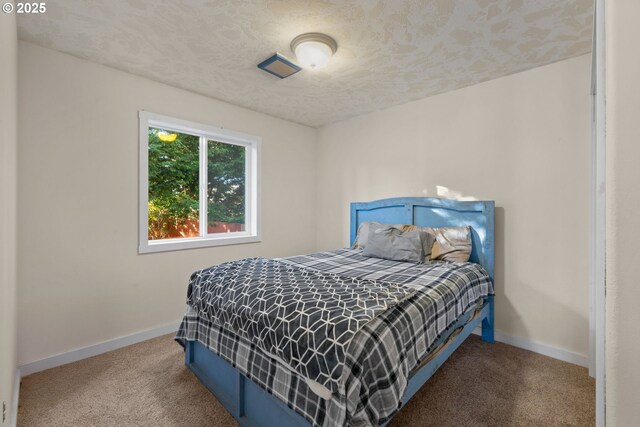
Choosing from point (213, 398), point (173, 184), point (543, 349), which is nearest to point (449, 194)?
point (543, 349)

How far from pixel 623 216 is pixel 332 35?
1942 mm

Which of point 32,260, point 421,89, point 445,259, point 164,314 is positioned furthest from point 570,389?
point 32,260

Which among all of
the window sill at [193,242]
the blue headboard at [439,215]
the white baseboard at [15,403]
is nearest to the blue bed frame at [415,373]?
the blue headboard at [439,215]

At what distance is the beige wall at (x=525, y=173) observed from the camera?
2291mm

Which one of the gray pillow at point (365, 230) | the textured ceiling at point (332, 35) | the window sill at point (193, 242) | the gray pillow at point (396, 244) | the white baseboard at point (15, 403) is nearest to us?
the white baseboard at point (15, 403)

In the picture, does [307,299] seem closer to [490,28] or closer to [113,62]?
[490,28]

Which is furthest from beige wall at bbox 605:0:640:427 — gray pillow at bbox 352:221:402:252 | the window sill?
the window sill

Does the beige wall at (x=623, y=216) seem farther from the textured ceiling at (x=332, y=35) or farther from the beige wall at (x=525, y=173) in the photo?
the beige wall at (x=525, y=173)

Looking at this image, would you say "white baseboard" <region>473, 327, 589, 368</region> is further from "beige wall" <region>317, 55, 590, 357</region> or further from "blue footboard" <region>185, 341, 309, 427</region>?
"blue footboard" <region>185, 341, 309, 427</region>

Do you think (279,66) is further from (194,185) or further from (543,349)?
(543,349)

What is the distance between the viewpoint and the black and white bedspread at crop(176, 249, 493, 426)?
3.76 feet

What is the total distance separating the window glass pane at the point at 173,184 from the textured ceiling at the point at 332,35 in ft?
1.95

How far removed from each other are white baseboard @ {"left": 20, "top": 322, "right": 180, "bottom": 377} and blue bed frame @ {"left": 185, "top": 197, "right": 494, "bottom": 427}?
2.57 ft

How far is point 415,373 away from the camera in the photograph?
4.92ft
